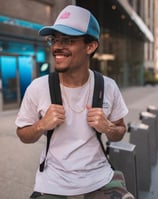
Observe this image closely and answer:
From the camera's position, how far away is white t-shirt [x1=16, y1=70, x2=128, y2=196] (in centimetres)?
176

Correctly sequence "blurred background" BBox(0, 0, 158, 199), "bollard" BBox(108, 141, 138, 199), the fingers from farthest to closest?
1. "blurred background" BBox(0, 0, 158, 199)
2. "bollard" BBox(108, 141, 138, 199)
3. the fingers

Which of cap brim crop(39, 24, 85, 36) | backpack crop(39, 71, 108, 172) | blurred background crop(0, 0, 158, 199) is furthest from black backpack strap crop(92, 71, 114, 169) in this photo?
blurred background crop(0, 0, 158, 199)

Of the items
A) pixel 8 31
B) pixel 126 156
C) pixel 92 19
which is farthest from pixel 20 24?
pixel 92 19

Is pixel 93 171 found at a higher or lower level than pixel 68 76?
lower

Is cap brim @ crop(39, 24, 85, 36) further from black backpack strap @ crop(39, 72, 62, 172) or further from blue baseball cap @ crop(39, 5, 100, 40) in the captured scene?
black backpack strap @ crop(39, 72, 62, 172)

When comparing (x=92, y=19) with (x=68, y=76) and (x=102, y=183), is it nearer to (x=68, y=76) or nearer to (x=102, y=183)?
(x=68, y=76)

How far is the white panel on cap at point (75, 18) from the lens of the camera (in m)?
1.78

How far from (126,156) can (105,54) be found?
22.9 m

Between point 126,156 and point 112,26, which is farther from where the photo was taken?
point 112,26

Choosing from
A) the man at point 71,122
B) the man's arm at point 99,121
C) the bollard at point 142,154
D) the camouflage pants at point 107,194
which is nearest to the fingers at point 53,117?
the man at point 71,122

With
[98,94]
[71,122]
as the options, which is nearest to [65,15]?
[98,94]

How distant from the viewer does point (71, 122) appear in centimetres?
181

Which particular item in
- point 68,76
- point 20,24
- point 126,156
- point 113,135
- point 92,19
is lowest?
point 126,156

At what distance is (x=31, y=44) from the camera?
13.6m
